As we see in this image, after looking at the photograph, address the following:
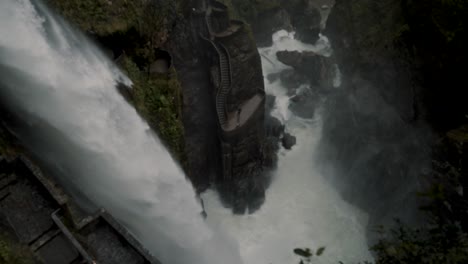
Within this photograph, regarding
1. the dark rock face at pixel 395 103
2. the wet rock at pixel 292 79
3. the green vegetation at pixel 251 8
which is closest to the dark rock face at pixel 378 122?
the dark rock face at pixel 395 103

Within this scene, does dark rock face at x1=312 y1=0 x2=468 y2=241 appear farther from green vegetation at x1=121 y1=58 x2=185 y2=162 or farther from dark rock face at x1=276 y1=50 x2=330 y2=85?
green vegetation at x1=121 y1=58 x2=185 y2=162

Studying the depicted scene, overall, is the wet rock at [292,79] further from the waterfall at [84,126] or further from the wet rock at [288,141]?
the waterfall at [84,126]

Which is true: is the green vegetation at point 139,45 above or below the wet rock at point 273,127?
above

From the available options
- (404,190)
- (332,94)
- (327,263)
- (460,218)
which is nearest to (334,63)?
(332,94)

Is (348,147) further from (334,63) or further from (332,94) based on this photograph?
(334,63)

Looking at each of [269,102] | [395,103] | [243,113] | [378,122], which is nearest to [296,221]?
[243,113]

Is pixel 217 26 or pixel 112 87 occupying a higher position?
pixel 112 87
